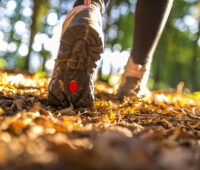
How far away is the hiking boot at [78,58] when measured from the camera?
4.48 feet

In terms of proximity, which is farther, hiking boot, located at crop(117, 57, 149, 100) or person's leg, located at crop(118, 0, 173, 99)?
hiking boot, located at crop(117, 57, 149, 100)

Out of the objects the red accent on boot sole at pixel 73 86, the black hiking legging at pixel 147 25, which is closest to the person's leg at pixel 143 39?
the black hiking legging at pixel 147 25

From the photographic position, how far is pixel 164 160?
0.57m

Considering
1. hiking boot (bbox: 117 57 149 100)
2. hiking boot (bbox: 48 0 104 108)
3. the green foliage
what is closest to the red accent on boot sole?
hiking boot (bbox: 48 0 104 108)

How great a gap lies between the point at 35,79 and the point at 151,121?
2053 millimetres

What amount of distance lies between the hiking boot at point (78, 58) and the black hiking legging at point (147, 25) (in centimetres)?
27

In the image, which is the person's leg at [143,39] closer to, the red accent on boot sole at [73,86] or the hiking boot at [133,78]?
the hiking boot at [133,78]

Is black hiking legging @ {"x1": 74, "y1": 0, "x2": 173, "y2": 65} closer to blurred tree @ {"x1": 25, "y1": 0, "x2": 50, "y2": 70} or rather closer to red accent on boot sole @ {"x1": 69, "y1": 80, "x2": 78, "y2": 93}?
red accent on boot sole @ {"x1": 69, "y1": 80, "x2": 78, "y2": 93}

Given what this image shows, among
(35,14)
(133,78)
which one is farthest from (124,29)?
(133,78)

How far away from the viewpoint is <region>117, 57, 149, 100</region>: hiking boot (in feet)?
6.77

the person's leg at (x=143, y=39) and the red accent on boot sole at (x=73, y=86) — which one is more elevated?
the person's leg at (x=143, y=39)

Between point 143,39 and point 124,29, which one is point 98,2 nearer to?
point 143,39

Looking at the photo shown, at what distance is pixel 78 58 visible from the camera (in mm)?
1431

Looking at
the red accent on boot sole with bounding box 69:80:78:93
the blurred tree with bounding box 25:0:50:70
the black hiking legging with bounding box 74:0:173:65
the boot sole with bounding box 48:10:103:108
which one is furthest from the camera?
the blurred tree with bounding box 25:0:50:70
